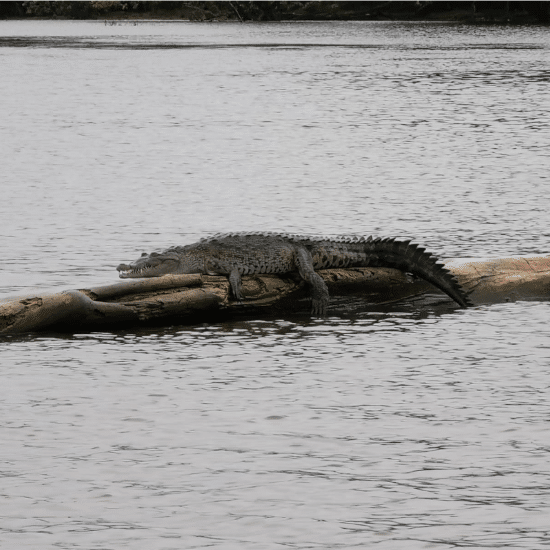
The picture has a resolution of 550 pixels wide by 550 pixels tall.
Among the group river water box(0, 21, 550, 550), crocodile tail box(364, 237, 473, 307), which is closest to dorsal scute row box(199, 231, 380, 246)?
crocodile tail box(364, 237, 473, 307)

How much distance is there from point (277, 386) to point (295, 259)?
2.23m

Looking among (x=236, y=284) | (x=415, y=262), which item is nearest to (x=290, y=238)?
(x=236, y=284)

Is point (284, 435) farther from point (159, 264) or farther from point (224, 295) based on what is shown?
point (159, 264)

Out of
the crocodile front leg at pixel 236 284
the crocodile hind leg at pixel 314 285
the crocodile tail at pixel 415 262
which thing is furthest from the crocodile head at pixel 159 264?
the crocodile tail at pixel 415 262

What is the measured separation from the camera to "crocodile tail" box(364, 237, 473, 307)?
11266mm

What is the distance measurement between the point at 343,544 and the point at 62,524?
1445 millimetres

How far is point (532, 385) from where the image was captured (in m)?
9.15

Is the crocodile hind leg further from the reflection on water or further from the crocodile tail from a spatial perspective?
the crocodile tail

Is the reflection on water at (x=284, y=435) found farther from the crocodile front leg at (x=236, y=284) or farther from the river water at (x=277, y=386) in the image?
the crocodile front leg at (x=236, y=284)

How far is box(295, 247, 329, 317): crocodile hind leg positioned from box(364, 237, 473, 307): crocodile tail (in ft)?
1.91

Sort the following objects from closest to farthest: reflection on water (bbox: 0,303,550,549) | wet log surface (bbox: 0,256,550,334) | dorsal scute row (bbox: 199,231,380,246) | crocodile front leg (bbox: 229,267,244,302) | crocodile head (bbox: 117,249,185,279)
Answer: reflection on water (bbox: 0,303,550,549) < wet log surface (bbox: 0,256,550,334) < crocodile front leg (bbox: 229,267,244,302) < crocodile head (bbox: 117,249,185,279) < dorsal scute row (bbox: 199,231,380,246)

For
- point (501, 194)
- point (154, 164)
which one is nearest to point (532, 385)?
point (501, 194)

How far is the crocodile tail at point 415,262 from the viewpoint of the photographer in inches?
444

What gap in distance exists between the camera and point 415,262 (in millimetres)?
11305
